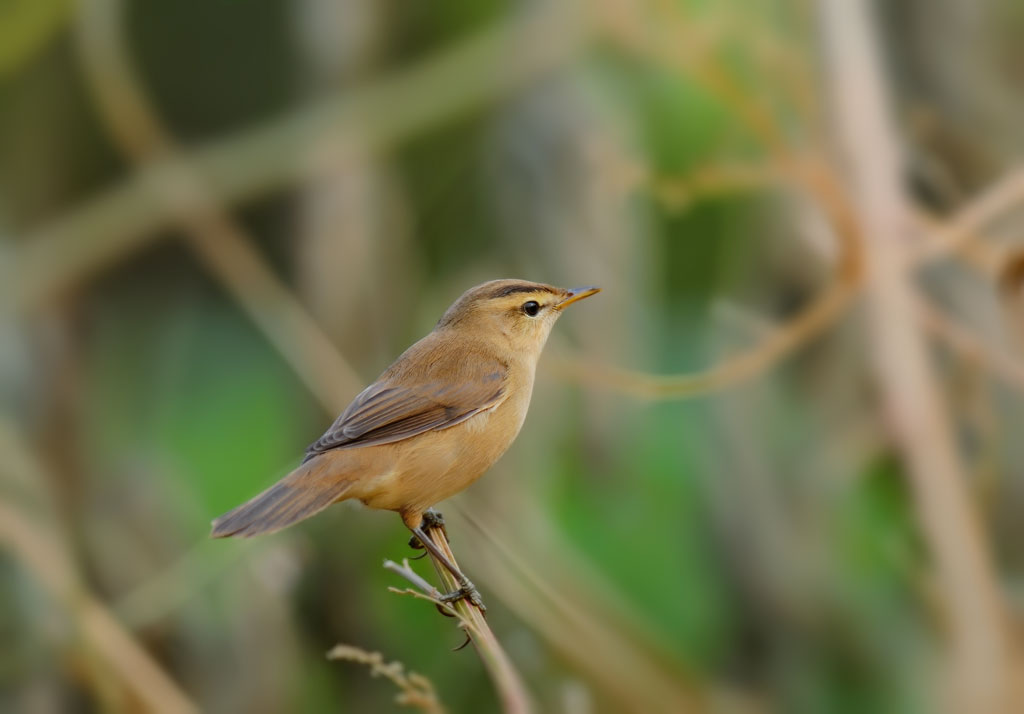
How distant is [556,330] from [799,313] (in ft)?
2.08

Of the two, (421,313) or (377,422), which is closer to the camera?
(377,422)

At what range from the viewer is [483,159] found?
3227 mm

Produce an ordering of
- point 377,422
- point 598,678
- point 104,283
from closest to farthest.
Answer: point 377,422, point 598,678, point 104,283

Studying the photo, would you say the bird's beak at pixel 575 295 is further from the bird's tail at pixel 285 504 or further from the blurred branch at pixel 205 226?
the blurred branch at pixel 205 226

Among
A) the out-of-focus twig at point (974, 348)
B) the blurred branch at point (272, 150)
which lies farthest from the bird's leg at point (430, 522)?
the blurred branch at point (272, 150)

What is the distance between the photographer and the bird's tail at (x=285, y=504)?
3.81ft

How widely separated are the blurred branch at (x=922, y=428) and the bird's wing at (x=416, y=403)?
1.56 meters

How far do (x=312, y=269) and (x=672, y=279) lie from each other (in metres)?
0.98

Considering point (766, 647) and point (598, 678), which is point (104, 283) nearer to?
point (598, 678)

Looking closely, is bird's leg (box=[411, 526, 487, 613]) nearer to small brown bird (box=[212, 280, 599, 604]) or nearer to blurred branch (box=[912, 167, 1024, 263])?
small brown bird (box=[212, 280, 599, 604])

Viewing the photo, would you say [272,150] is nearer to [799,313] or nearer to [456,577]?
[799,313]

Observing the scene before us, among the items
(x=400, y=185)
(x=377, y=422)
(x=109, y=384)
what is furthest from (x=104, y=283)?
(x=377, y=422)

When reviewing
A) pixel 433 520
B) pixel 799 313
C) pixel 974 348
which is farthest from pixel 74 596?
pixel 974 348

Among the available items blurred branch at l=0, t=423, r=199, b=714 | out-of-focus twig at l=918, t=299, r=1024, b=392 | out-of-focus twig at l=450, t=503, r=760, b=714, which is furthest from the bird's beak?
blurred branch at l=0, t=423, r=199, b=714
